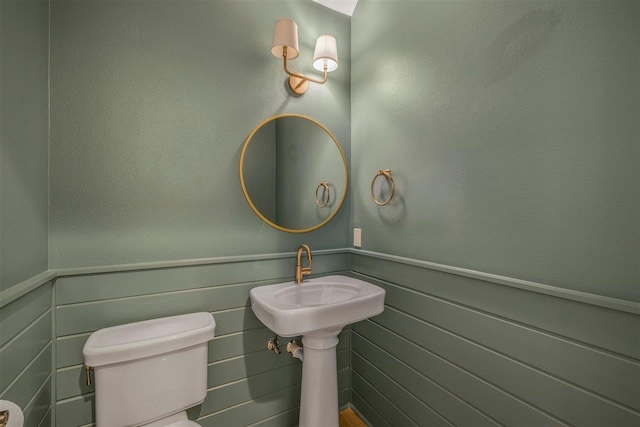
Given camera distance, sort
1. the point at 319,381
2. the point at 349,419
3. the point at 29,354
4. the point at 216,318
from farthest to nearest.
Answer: the point at 349,419 → the point at 216,318 → the point at 319,381 → the point at 29,354

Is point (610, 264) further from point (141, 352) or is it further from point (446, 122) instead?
point (141, 352)

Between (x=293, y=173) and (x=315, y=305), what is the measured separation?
28.1 inches

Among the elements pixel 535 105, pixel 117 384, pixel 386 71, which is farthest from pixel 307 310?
pixel 386 71

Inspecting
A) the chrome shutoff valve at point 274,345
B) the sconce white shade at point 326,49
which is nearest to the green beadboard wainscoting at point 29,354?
the chrome shutoff valve at point 274,345

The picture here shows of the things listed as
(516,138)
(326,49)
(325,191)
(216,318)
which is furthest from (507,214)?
(216,318)

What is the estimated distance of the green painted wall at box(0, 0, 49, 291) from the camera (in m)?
0.76

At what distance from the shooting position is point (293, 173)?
152 centimetres

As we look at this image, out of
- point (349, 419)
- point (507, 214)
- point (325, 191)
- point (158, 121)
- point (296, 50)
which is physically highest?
point (296, 50)

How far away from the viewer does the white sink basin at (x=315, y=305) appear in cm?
101

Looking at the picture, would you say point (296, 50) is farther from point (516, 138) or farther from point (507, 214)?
point (507, 214)

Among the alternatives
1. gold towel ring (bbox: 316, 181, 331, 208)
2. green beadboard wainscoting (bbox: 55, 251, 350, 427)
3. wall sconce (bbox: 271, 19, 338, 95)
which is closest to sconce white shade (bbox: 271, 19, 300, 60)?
wall sconce (bbox: 271, 19, 338, 95)

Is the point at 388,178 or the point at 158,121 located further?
the point at 388,178

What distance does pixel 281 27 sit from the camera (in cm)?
128

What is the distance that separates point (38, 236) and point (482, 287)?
1.60 metres
